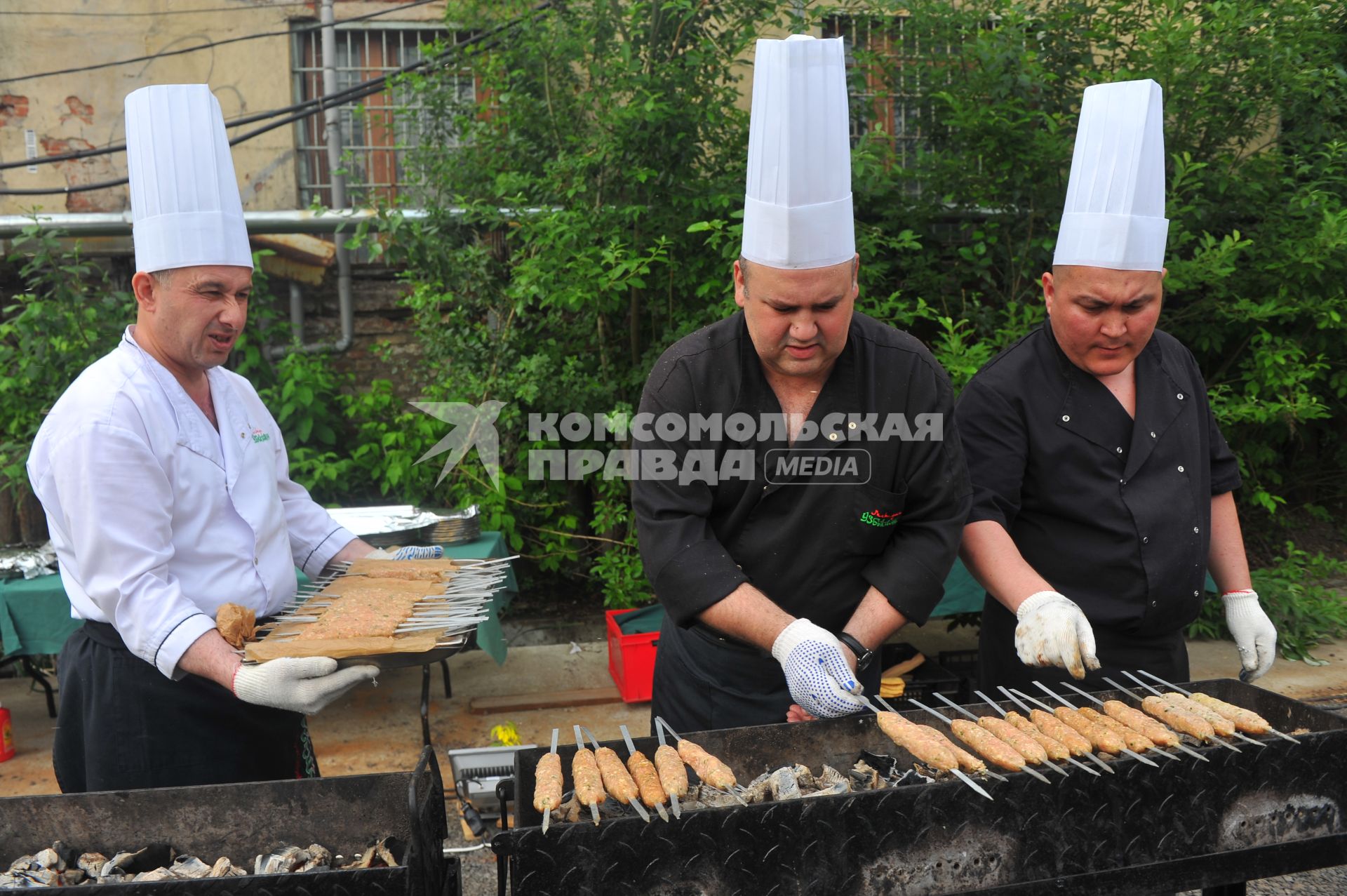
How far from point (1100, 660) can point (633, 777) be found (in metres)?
1.40

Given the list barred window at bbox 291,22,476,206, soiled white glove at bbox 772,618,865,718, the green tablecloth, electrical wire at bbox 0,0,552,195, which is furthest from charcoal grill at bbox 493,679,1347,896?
barred window at bbox 291,22,476,206

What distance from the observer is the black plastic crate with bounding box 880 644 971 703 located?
175 inches

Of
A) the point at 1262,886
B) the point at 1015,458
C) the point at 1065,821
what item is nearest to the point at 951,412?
the point at 1015,458

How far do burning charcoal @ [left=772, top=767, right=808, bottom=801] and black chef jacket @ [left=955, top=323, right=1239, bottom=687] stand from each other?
2.96 feet

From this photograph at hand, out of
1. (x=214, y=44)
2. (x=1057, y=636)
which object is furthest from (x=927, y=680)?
(x=214, y=44)

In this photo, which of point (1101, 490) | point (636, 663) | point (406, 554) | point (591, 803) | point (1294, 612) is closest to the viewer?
point (591, 803)

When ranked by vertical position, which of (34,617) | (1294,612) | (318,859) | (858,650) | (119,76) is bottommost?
(1294,612)

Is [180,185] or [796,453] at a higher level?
[180,185]

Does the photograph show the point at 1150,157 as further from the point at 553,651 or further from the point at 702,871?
the point at 553,651

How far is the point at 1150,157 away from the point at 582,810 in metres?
2.26

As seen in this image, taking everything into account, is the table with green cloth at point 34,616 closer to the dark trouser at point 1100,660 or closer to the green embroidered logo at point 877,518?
the green embroidered logo at point 877,518

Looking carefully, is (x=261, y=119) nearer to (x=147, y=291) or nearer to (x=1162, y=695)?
(x=147, y=291)

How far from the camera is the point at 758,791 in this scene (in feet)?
6.75

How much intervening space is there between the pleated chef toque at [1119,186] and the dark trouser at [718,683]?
49.9 inches
